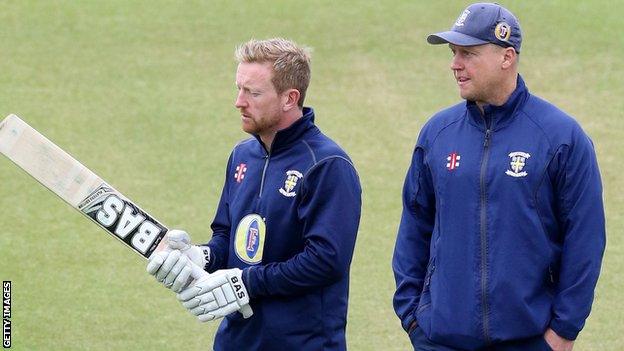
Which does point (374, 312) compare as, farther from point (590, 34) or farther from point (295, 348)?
point (590, 34)

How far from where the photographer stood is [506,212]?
4500 mm

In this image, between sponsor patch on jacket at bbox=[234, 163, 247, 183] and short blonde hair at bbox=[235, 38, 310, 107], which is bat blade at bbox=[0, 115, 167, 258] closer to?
sponsor patch on jacket at bbox=[234, 163, 247, 183]

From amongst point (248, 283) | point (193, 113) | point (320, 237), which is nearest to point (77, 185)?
point (248, 283)

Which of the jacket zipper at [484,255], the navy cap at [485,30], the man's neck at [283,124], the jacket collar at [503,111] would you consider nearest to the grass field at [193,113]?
the man's neck at [283,124]

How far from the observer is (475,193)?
456 cm

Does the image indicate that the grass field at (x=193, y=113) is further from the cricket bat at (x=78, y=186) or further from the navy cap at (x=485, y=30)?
the navy cap at (x=485, y=30)

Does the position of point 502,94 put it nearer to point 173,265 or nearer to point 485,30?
point 485,30

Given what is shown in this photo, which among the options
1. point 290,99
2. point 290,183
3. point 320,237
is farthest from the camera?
point 290,99

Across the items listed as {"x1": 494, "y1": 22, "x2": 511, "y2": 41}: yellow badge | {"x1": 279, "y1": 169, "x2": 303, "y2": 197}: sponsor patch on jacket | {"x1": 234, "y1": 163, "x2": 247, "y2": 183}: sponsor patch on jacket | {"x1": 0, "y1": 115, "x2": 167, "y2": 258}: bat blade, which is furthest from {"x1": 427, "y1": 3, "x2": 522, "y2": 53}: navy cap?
{"x1": 0, "y1": 115, "x2": 167, "y2": 258}: bat blade

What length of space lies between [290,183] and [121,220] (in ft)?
2.38

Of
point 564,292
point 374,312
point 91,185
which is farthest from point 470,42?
point 374,312

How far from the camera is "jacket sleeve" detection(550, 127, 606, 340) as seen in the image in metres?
4.46

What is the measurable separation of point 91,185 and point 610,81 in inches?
383

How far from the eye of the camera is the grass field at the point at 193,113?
28.3 feet
